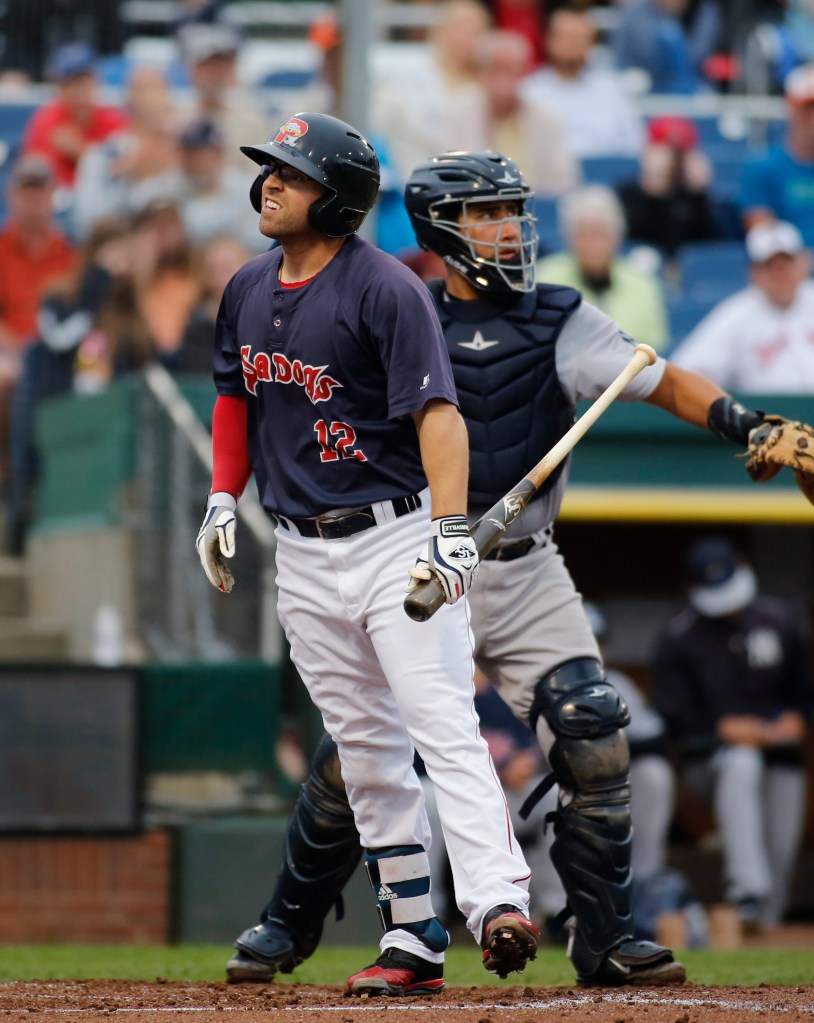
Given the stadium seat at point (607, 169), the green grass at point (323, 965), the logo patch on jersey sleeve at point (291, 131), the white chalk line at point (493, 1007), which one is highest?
the logo patch on jersey sleeve at point (291, 131)

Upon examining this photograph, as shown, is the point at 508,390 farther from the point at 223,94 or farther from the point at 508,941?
the point at 223,94

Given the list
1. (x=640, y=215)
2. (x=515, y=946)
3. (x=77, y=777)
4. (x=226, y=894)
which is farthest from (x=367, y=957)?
(x=640, y=215)

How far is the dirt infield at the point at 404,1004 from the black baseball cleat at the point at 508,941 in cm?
10

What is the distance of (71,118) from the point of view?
34.2 ft

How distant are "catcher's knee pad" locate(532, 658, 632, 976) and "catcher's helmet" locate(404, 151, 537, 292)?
1007mm

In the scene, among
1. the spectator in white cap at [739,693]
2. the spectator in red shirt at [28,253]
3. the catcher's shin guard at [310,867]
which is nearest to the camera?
the catcher's shin guard at [310,867]

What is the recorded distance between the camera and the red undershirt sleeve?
435 cm

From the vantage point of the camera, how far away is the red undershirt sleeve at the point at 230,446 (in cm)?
435

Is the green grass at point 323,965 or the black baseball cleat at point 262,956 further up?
the black baseball cleat at point 262,956

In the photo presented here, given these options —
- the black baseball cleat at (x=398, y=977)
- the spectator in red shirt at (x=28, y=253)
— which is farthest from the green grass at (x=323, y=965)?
the spectator in red shirt at (x=28, y=253)

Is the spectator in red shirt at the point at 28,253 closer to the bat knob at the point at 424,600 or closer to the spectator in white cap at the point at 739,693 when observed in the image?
the spectator in white cap at the point at 739,693

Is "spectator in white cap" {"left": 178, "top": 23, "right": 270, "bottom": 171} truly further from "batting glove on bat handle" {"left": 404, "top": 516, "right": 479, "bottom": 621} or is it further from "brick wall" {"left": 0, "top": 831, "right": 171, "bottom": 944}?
"batting glove on bat handle" {"left": 404, "top": 516, "right": 479, "bottom": 621}

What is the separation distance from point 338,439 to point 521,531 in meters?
0.69

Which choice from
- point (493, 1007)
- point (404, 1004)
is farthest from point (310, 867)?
point (493, 1007)
